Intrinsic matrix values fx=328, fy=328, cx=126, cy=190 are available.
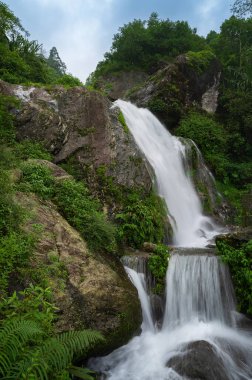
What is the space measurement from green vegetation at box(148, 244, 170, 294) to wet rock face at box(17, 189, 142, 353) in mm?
1086

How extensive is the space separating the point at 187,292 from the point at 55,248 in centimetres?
349

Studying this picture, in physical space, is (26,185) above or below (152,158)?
below

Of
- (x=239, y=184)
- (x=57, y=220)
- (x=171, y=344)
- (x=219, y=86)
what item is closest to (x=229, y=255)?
(x=171, y=344)

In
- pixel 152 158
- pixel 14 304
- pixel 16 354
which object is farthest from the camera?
pixel 152 158

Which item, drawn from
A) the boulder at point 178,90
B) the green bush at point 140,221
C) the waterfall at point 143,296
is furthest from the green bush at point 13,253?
the boulder at point 178,90

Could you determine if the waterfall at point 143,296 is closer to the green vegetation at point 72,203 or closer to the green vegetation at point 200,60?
the green vegetation at point 72,203

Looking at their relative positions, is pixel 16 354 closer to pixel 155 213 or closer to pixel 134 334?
pixel 134 334

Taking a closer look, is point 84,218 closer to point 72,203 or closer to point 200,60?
point 72,203

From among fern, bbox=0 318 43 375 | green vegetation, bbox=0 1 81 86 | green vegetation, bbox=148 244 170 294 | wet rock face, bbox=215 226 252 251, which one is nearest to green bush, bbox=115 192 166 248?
green vegetation, bbox=148 244 170 294

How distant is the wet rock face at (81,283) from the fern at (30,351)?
1.27 meters

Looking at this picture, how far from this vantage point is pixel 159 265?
8.14 meters

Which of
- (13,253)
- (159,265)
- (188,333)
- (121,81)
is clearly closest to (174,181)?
(159,265)

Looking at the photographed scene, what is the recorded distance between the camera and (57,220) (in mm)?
7160

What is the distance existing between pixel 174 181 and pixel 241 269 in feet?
22.9
